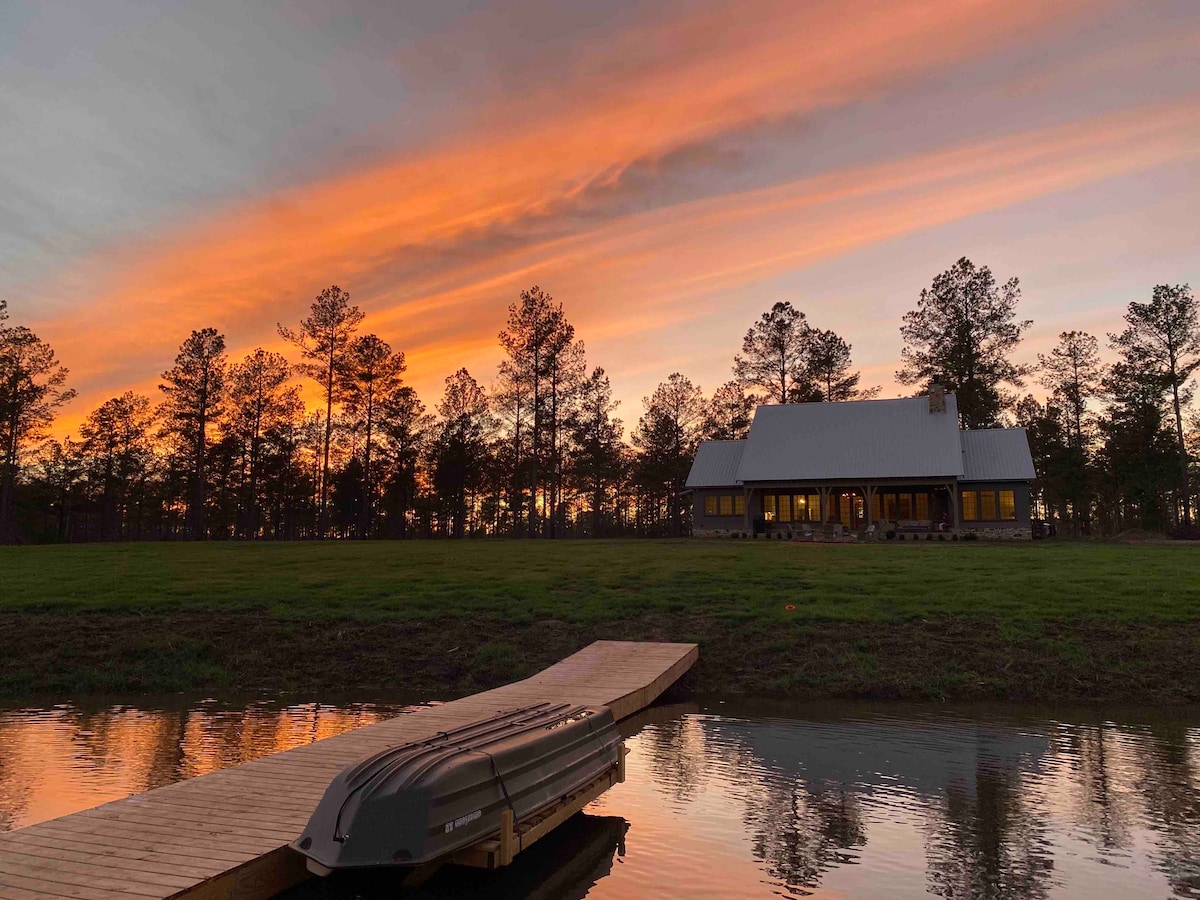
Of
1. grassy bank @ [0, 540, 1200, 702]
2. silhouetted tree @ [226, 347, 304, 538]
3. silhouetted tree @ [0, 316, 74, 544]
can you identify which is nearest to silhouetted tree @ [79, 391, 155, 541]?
silhouetted tree @ [226, 347, 304, 538]

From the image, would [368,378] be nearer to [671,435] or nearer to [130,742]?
[671,435]

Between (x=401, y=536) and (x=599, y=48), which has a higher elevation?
(x=599, y=48)

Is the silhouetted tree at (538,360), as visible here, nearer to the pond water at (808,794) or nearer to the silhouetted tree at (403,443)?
the silhouetted tree at (403,443)

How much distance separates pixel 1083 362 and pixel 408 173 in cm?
6039

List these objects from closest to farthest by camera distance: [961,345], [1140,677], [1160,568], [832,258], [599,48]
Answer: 1. [1140,677]
2. [599,48]
3. [1160,568]
4. [832,258]
5. [961,345]

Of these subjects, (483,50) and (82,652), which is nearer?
(82,652)

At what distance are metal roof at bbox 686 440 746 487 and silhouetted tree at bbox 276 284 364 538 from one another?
23561 mm

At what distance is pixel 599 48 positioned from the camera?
68.6 ft

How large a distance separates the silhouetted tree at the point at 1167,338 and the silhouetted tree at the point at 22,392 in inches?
2714

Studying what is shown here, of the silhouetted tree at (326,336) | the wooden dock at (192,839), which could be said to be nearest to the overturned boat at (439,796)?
the wooden dock at (192,839)

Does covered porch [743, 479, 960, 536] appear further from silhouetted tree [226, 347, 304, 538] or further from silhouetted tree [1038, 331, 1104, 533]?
silhouetted tree [226, 347, 304, 538]

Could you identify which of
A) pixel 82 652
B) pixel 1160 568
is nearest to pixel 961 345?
pixel 1160 568

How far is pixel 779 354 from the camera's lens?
63406 mm

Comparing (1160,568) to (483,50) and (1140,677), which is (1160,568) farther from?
(483,50)
